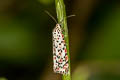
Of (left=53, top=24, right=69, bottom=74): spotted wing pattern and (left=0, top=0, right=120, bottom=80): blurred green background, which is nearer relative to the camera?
(left=53, top=24, right=69, bottom=74): spotted wing pattern

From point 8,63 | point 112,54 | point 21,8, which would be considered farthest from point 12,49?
point 112,54

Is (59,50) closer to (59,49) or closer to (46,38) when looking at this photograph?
(59,49)

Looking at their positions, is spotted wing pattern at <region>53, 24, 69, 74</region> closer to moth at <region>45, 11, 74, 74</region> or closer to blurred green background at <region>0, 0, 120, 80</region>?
moth at <region>45, 11, 74, 74</region>

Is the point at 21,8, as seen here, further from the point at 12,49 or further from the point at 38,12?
the point at 12,49

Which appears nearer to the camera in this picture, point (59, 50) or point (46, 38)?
point (59, 50)

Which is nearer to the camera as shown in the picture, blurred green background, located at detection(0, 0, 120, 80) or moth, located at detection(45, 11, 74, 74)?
moth, located at detection(45, 11, 74, 74)

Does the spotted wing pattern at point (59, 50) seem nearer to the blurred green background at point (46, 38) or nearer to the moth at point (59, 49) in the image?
the moth at point (59, 49)

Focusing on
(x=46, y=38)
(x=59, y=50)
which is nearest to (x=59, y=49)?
(x=59, y=50)

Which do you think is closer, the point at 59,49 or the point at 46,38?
the point at 59,49

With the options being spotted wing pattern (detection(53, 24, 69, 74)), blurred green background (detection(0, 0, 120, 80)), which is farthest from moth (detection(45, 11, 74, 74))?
blurred green background (detection(0, 0, 120, 80))
